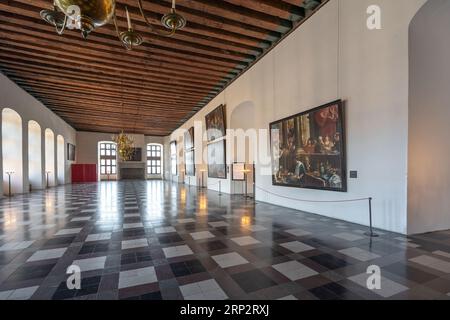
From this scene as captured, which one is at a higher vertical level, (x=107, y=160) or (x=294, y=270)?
(x=107, y=160)

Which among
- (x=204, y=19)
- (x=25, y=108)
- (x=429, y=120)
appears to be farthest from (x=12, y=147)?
(x=429, y=120)

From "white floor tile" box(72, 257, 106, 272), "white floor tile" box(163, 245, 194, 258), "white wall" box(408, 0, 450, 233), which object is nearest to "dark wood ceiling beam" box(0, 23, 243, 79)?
"white floor tile" box(72, 257, 106, 272)

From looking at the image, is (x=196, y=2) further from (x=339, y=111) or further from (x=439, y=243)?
(x=439, y=243)

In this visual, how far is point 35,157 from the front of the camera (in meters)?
12.7

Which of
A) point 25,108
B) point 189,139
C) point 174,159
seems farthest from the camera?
point 174,159

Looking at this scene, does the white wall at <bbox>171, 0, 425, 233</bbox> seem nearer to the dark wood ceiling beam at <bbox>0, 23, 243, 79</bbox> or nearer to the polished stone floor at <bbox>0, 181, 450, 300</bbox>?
the polished stone floor at <bbox>0, 181, 450, 300</bbox>

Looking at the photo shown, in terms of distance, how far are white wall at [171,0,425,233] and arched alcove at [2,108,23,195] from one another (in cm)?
1175

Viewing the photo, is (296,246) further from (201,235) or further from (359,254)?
(201,235)

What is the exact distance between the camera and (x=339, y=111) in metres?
4.88

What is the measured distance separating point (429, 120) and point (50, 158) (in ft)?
63.0

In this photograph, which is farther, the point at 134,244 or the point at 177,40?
the point at 177,40

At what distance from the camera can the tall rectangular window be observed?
2327cm

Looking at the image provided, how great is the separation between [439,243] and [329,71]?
393cm
